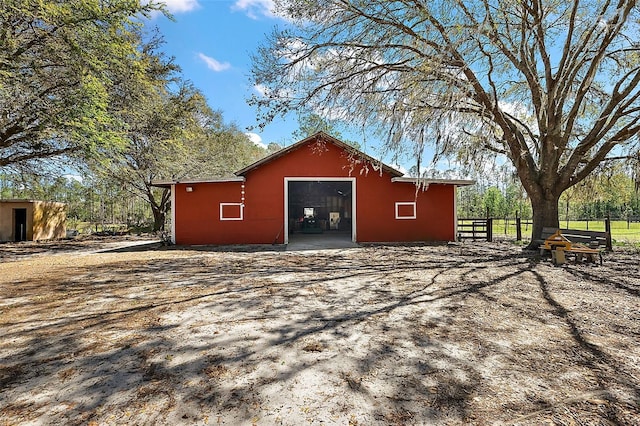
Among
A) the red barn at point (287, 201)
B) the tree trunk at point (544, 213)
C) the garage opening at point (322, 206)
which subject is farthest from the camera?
the garage opening at point (322, 206)

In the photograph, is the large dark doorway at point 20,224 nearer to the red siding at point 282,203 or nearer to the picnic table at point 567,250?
the red siding at point 282,203

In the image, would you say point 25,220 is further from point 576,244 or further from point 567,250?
point 576,244

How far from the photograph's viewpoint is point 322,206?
67.9 feet

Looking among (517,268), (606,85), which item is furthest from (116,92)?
(606,85)

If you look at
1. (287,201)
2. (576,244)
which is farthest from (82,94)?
(576,244)

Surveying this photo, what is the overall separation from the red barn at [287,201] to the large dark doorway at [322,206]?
6361mm

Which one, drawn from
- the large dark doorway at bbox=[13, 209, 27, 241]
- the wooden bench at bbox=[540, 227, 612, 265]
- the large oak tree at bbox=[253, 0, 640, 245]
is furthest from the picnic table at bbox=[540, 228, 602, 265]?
the large dark doorway at bbox=[13, 209, 27, 241]

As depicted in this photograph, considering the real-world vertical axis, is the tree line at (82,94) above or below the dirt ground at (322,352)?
above

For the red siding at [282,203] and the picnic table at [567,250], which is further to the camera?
the red siding at [282,203]

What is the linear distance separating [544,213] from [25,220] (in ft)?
74.9

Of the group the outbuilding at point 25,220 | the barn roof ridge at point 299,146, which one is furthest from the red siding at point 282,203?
the outbuilding at point 25,220

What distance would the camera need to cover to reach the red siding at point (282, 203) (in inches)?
480

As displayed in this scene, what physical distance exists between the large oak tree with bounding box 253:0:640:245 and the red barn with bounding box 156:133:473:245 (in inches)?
129

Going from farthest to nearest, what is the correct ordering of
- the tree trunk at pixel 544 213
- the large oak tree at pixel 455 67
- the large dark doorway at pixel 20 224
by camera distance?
the large dark doorway at pixel 20 224 → the tree trunk at pixel 544 213 → the large oak tree at pixel 455 67
